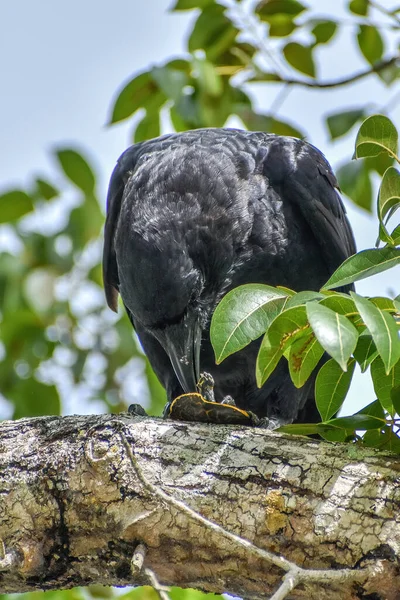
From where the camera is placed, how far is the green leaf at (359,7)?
4.74 meters

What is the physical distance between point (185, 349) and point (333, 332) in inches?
74.0

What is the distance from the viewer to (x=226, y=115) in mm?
4836

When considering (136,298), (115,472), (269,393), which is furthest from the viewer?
(269,393)

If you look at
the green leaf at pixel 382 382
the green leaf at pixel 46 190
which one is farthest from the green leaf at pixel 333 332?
the green leaf at pixel 46 190

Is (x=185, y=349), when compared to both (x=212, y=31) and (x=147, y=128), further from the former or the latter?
(x=212, y=31)

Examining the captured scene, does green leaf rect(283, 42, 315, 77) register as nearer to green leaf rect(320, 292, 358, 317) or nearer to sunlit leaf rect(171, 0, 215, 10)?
sunlit leaf rect(171, 0, 215, 10)

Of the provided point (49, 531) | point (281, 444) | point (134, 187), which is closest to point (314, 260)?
point (134, 187)

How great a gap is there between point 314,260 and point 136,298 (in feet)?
4.04

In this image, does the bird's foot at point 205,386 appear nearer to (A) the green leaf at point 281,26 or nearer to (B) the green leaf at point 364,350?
(B) the green leaf at point 364,350

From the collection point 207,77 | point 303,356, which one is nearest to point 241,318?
point 303,356

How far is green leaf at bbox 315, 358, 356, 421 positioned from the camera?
262cm

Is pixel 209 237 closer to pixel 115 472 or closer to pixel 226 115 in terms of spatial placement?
pixel 226 115

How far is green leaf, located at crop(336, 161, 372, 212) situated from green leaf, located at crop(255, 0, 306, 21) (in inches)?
39.6

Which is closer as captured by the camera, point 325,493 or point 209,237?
point 325,493
